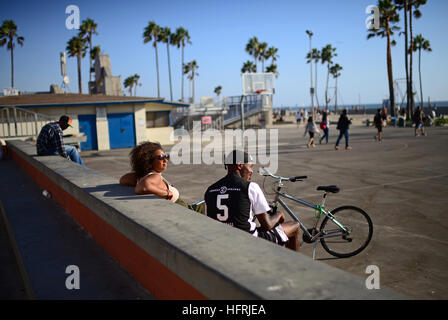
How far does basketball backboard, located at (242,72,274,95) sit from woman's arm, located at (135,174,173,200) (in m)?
23.4

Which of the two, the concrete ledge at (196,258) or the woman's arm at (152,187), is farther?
the woman's arm at (152,187)

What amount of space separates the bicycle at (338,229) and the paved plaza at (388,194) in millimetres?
153

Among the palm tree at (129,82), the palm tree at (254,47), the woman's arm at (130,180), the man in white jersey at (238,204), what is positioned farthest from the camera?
the palm tree at (129,82)

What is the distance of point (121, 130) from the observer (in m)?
28.2

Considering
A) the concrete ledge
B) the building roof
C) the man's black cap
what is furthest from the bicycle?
the building roof

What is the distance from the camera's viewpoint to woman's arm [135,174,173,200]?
162 inches

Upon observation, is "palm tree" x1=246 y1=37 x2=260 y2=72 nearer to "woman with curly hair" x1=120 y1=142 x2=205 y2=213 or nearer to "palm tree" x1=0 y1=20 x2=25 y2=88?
"palm tree" x1=0 y1=20 x2=25 y2=88

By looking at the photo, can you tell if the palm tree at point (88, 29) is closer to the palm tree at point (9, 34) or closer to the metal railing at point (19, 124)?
the palm tree at point (9, 34)

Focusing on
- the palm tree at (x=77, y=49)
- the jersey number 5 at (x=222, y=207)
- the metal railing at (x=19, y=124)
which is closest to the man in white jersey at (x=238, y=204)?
the jersey number 5 at (x=222, y=207)

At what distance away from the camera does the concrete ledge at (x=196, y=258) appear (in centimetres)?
194

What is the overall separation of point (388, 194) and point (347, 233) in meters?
4.14

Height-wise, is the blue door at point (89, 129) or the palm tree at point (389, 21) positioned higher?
the palm tree at point (389, 21)

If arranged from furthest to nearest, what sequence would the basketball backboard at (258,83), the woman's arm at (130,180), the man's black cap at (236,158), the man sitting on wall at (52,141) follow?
the basketball backboard at (258,83) → the man sitting on wall at (52,141) → the woman's arm at (130,180) → the man's black cap at (236,158)
